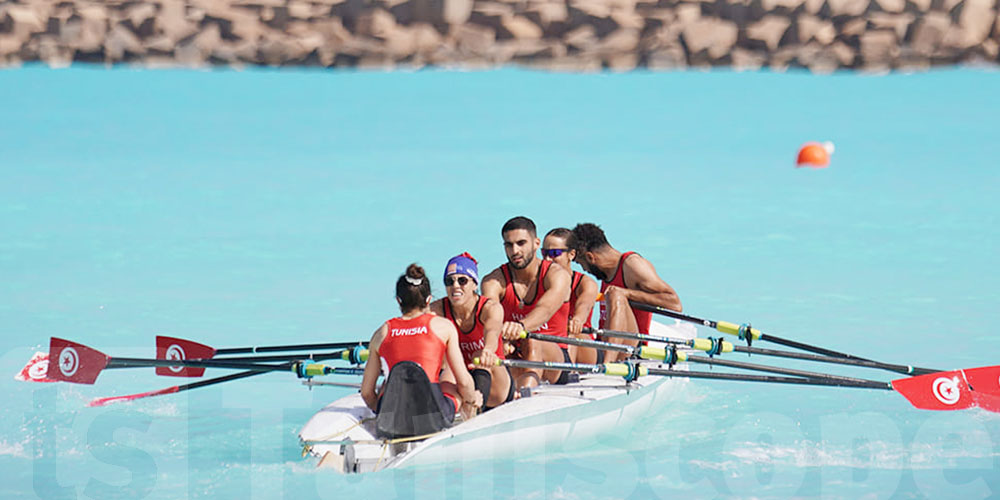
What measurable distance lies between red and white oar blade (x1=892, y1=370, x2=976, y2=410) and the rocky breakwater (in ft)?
44.4

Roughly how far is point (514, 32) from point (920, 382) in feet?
45.6

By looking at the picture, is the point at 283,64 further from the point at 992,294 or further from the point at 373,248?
the point at 992,294

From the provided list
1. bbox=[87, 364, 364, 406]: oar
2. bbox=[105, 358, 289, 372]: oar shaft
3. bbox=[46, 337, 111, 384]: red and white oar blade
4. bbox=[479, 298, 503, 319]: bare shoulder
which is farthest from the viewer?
bbox=[46, 337, 111, 384]: red and white oar blade

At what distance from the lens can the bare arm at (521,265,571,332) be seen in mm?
6871

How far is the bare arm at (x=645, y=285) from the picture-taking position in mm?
7742

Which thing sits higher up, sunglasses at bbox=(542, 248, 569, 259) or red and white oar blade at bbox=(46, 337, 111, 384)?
sunglasses at bbox=(542, 248, 569, 259)

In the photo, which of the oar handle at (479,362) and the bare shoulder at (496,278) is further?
the bare shoulder at (496,278)

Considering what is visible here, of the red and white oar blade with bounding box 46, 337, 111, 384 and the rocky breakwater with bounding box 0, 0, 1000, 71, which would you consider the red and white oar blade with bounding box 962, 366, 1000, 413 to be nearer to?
the red and white oar blade with bounding box 46, 337, 111, 384

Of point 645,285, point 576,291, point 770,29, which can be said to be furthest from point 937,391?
point 770,29

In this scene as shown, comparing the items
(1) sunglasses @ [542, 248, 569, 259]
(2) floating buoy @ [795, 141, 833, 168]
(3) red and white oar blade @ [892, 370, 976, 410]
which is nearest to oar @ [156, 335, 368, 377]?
(1) sunglasses @ [542, 248, 569, 259]

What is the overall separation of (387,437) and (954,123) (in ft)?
46.1

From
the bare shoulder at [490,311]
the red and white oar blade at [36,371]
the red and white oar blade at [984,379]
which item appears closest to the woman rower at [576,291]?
the bare shoulder at [490,311]

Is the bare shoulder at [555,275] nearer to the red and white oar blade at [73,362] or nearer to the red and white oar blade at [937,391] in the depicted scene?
the red and white oar blade at [937,391]

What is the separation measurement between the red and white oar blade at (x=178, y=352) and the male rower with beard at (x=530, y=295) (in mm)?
1760
